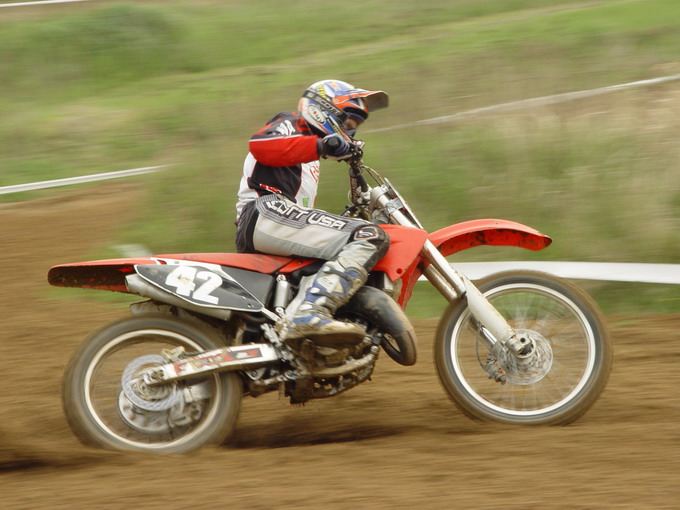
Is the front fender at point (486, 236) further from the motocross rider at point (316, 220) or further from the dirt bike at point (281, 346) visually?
the motocross rider at point (316, 220)

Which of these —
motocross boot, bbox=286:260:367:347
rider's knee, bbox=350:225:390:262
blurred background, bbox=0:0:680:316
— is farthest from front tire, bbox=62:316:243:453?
blurred background, bbox=0:0:680:316

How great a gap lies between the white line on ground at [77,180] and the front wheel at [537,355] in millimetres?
6878

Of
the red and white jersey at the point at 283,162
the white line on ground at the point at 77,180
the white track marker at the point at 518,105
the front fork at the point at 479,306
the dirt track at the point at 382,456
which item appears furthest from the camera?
the white line on ground at the point at 77,180

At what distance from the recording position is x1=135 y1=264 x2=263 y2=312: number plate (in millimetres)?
4566

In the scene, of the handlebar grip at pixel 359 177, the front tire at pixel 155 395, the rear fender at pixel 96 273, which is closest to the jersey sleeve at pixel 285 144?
the handlebar grip at pixel 359 177

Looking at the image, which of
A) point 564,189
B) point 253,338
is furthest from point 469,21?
point 253,338

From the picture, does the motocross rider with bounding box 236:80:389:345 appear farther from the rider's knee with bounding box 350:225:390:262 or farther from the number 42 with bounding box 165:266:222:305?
the number 42 with bounding box 165:266:222:305

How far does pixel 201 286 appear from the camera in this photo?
459 cm

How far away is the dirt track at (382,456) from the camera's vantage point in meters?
3.69

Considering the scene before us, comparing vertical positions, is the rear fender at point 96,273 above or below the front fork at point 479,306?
above

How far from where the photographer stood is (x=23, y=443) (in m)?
4.39

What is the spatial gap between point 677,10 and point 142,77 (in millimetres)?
10429

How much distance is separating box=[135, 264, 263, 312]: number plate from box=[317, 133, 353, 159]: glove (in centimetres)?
80

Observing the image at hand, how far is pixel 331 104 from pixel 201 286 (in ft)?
3.68
